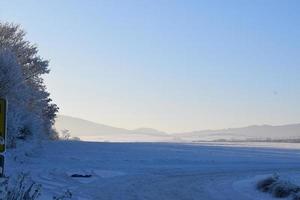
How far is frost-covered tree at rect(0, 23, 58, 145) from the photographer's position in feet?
125

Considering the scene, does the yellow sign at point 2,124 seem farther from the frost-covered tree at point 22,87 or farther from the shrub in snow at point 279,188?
the frost-covered tree at point 22,87

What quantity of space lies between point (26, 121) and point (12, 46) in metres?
10.8

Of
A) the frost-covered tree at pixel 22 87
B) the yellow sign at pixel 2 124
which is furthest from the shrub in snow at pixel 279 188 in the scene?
the frost-covered tree at pixel 22 87

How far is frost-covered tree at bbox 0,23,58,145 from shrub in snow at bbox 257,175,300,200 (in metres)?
17.8

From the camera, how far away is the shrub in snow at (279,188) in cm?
1980

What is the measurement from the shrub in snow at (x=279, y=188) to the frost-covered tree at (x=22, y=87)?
58.4 feet

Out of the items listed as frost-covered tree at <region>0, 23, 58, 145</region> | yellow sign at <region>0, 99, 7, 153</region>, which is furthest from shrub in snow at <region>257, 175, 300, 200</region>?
frost-covered tree at <region>0, 23, 58, 145</region>

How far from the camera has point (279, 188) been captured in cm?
2081

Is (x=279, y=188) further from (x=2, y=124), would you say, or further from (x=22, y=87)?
(x=22, y=87)

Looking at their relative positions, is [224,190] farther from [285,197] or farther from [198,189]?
[285,197]

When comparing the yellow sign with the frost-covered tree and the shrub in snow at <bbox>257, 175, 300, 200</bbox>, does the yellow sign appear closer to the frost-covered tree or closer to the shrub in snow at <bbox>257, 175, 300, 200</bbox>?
the shrub in snow at <bbox>257, 175, 300, 200</bbox>

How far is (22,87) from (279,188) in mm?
23292

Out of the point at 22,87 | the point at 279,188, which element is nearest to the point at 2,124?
the point at 279,188

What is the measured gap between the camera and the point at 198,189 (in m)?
22.9
